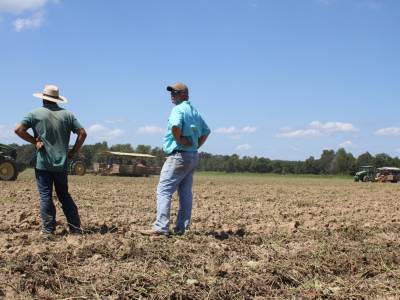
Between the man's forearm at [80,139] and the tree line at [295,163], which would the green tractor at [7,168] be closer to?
the man's forearm at [80,139]

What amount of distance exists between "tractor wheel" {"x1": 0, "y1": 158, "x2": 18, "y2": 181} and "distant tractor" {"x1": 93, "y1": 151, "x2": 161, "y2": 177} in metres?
15.8

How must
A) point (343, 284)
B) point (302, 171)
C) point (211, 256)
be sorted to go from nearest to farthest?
point (343, 284)
point (211, 256)
point (302, 171)

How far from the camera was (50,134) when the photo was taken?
220 inches

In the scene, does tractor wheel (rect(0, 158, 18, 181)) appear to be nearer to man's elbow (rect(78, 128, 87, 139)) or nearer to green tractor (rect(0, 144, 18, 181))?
green tractor (rect(0, 144, 18, 181))

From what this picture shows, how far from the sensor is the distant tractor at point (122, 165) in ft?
114

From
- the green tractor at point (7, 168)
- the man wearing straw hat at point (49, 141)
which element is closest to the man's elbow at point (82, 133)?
the man wearing straw hat at point (49, 141)

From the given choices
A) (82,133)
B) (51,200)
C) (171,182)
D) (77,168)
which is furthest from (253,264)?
(77,168)

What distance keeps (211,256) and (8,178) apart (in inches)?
611

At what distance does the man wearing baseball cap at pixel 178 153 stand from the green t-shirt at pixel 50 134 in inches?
44.0

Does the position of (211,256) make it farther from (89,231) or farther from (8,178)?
(8,178)

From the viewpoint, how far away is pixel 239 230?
20.6 ft

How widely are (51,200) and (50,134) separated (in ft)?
2.40

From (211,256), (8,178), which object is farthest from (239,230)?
(8,178)

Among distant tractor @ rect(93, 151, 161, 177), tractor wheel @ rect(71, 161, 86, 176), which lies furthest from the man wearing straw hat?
distant tractor @ rect(93, 151, 161, 177)
